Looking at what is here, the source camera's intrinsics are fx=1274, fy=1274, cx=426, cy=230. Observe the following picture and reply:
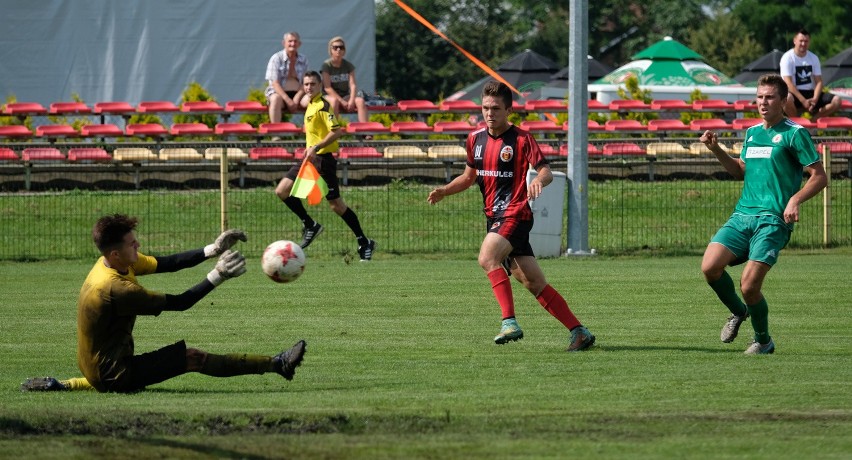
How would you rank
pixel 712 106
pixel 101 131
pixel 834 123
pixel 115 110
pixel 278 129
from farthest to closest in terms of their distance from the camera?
1. pixel 712 106
2. pixel 834 123
3. pixel 115 110
4. pixel 101 131
5. pixel 278 129

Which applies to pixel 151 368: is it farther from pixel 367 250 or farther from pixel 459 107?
pixel 459 107

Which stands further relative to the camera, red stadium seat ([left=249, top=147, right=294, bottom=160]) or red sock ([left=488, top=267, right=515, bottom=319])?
red stadium seat ([left=249, top=147, right=294, bottom=160])

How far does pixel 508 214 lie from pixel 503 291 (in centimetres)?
58

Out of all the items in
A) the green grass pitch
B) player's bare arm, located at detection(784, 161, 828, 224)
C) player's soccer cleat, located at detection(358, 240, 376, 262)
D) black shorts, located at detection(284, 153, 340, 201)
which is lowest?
the green grass pitch

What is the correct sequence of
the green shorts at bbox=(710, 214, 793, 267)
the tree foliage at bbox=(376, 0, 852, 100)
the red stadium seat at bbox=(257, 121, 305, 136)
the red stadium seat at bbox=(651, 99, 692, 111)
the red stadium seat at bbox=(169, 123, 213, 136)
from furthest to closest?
the tree foliage at bbox=(376, 0, 852, 100)
the red stadium seat at bbox=(651, 99, 692, 111)
the red stadium seat at bbox=(169, 123, 213, 136)
the red stadium seat at bbox=(257, 121, 305, 136)
the green shorts at bbox=(710, 214, 793, 267)

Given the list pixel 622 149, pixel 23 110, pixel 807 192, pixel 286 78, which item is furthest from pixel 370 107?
pixel 807 192

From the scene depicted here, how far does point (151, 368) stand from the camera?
7.90 meters

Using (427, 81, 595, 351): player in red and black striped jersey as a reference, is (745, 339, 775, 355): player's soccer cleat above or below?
below

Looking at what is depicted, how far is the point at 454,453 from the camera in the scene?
6.10 m

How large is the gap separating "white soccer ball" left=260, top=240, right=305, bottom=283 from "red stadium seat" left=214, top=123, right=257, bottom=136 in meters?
15.7

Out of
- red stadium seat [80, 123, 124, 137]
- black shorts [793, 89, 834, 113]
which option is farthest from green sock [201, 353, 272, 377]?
red stadium seat [80, 123, 124, 137]

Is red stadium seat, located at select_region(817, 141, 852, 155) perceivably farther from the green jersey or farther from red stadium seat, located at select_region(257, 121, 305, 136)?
the green jersey

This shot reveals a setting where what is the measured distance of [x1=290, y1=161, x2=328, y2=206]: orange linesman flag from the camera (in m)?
16.0

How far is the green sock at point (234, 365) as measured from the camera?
26.0 feet
